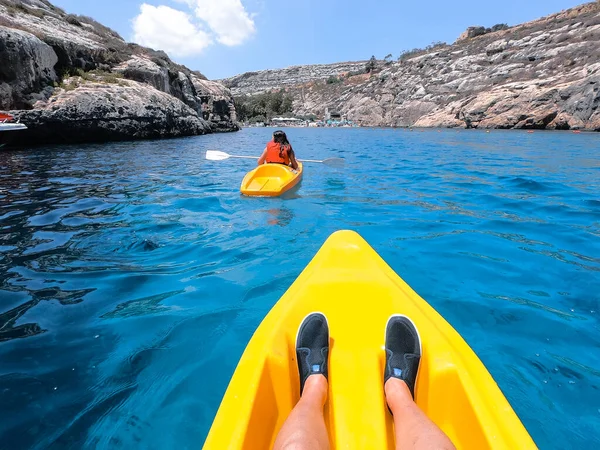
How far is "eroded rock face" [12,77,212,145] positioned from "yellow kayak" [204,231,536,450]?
1621 cm

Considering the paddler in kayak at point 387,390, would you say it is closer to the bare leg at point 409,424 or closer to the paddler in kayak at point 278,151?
the bare leg at point 409,424

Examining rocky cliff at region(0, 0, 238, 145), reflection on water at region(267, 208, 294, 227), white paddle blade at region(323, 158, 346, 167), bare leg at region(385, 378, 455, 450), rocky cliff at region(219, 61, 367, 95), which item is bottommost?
reflection on water at region(267, 208, 294, 227)

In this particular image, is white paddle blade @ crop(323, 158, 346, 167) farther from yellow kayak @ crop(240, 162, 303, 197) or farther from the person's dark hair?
yellow kayak @ crop(240, 162, 303, 197)

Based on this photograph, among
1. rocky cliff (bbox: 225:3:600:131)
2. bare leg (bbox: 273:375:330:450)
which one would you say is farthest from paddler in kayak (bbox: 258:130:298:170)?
rocky cliff (bbox: 225:3:600:131)

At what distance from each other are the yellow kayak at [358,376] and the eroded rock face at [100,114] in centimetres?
1621

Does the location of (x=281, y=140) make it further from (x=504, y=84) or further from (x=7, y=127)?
(x=504, y=84)

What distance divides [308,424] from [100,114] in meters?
18.4

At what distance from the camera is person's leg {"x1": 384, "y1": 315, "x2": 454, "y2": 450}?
131 cm

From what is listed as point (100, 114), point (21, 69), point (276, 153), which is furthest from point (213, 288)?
point (100, 114)

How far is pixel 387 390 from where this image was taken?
1.69m

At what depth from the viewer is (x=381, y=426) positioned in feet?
5.23

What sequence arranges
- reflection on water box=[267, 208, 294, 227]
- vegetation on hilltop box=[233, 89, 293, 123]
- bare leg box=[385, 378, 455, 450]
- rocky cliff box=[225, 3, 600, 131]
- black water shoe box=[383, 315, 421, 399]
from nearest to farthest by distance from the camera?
1. bare leg box=[385, 378, 455, 450]
2. black water shoe box=[383, 315, 421, 399]
3. reflection on water box=[267, 208, 294, 227]
4. rocky cliff box=[225, 3, 600, 131]
5. vegetation on hilltop box=[233, 89, 293, 123]

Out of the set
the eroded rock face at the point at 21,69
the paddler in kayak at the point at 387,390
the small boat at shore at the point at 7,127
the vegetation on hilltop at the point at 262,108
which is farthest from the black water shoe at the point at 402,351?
the vegetation on hilltop at the point at 262,108

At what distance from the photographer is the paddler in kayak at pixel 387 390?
131 cm
